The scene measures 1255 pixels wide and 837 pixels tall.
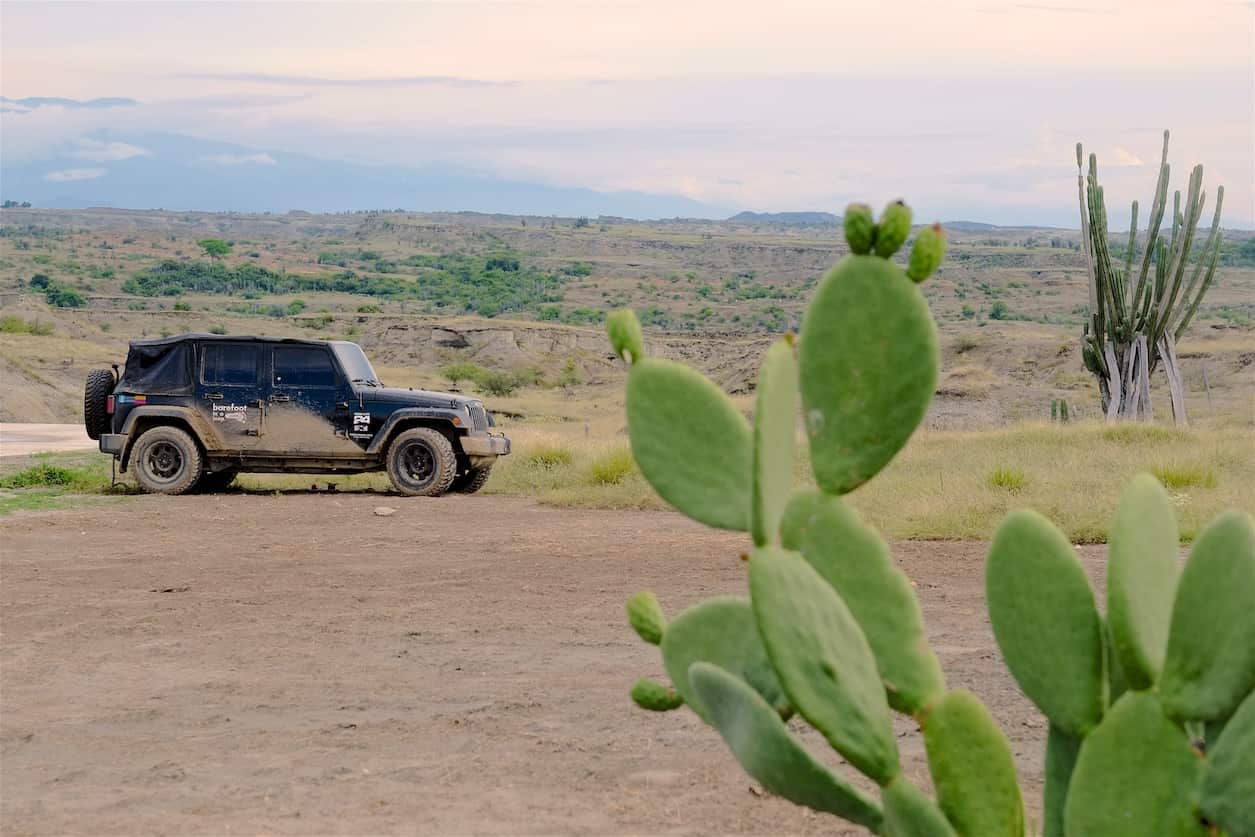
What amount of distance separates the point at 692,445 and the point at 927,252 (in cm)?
74

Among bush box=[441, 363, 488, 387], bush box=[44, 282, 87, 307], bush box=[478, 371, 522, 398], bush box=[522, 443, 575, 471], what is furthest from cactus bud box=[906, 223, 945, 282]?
bush box=[44, 282, 87, 307]

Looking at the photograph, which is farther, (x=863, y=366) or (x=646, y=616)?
(x=646, y=616)

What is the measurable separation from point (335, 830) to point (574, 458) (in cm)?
1245

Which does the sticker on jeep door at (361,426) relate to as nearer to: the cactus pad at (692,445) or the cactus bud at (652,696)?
the cactus bud at (652,696)

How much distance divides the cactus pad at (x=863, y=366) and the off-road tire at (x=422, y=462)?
41.6ft

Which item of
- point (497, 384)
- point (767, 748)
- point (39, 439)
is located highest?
point (767, 748)

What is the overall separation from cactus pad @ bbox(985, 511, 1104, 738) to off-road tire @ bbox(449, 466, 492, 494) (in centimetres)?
1334

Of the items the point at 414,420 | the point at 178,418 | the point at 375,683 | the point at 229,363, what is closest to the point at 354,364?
the point at 414,420

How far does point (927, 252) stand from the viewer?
9.41ft

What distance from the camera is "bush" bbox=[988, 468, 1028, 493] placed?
13836 millimetres

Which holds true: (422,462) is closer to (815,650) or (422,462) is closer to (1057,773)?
(1057,773)

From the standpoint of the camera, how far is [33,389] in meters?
31.8

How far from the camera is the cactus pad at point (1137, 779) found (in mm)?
2766

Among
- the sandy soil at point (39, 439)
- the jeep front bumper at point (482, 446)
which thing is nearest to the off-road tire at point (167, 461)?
the jeep front bumper at point (482, 446)
